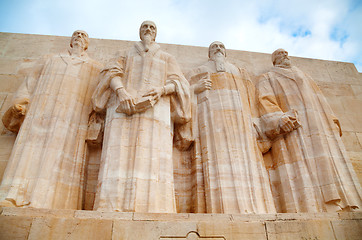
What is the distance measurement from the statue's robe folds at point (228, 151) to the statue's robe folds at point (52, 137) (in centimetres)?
240

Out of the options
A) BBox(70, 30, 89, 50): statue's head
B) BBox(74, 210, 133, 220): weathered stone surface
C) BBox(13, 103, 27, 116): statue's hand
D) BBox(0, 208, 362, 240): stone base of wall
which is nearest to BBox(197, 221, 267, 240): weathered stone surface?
BBox(0, 208, 362, 240): stone base of wall

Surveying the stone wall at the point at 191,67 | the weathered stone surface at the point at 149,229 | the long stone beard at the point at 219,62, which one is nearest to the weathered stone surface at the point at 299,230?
the weathered stone surface at the point at 149,229

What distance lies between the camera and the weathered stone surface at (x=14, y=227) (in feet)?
11.5

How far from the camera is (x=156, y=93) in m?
5.70

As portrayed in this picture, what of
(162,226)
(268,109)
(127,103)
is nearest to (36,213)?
(162,226)

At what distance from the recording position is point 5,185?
484 cm

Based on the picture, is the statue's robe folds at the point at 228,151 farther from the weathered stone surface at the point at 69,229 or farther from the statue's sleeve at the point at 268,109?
the weathered stone surface at the point at 69,229

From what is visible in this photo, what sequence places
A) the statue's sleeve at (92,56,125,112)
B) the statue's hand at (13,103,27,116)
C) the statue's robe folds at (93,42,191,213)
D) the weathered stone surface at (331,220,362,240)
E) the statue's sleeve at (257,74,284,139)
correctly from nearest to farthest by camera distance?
1. the weathered stone surface at (331,220,362,240)
2. the statue's robe folds at (93,42,191,213)
3. the statue's hand at (13,103,27,116)
4. the statue's sleeve at (92,56,125,112)
5. the statue's sleeve at (257,74,284,139)

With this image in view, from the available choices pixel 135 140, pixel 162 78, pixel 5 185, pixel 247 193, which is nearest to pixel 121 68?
pixel 162 78

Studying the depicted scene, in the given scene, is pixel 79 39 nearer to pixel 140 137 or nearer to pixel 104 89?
pixel 104 89

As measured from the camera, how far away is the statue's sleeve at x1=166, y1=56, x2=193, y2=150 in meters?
6.14

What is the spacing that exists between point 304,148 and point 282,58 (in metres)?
2.94

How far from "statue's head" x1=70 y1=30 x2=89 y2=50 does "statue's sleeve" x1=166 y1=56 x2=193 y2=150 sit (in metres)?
2.31

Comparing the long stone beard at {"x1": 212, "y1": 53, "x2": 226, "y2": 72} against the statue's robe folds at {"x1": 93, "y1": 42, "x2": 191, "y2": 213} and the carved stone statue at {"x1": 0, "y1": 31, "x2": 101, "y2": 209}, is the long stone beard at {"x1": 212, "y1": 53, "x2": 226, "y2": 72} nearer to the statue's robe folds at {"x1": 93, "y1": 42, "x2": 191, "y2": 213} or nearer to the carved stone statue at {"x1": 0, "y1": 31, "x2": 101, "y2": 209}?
the statue's robe folds at {"x1": 93, "y1": 42, "x2": 191, "y2": 213}
